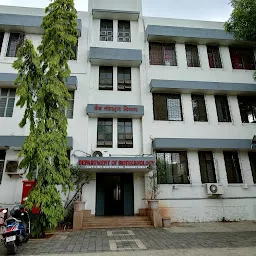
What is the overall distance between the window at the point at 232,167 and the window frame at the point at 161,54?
6237 mm

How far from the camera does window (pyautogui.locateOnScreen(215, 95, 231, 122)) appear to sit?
12.0m

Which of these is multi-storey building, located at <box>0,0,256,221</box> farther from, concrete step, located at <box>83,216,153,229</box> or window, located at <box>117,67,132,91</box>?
concrete step, located at <box>83,216,153,229</box>

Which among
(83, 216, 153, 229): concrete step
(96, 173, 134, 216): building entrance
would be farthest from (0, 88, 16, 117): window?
(83, 216, 153, 229): concrete step

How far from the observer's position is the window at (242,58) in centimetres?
1303

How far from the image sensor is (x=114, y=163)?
930 cm

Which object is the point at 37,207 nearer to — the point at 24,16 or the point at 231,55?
the point at 24,16

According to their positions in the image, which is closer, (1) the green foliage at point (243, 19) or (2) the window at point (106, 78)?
(1) the green foliage at point (243, 19)

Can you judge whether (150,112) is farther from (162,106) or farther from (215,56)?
(215,56)

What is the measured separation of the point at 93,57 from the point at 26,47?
490 cm

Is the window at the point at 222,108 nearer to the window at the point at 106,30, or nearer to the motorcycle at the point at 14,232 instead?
the window at the point at 106,30

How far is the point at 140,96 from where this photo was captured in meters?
11.8

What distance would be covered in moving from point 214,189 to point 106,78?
338 inches

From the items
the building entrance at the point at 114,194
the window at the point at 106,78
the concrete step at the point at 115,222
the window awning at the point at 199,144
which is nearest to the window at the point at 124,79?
the window at the point at 106,78

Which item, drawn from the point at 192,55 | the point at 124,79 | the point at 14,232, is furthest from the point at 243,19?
the point at 14,232
